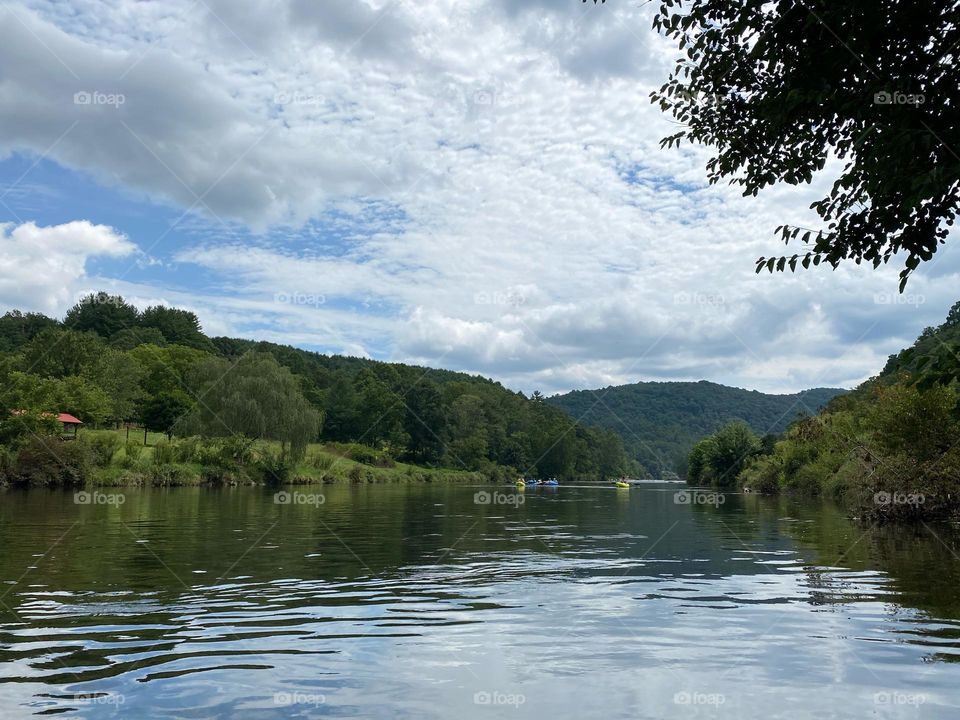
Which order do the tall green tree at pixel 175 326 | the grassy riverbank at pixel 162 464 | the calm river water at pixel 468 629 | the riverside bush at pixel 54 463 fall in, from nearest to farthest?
1. the calm river water at pixel 468 629
2. the riverside bush at pixel 54 463
3. the grassy riverbank at pixel 162 464
4. the tall green tree at pixel 175 326

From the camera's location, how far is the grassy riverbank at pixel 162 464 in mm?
58594

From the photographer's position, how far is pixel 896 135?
772cm

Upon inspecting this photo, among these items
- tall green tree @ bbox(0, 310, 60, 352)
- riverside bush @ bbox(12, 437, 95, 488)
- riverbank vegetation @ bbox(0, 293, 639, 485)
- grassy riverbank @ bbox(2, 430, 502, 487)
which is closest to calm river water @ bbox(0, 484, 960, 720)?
riverside bush @ bbox(12, 437, 95, 488)

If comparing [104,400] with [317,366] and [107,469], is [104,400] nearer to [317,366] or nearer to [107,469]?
[107,469]

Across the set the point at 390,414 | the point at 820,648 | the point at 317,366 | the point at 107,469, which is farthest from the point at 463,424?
the point at 820,648

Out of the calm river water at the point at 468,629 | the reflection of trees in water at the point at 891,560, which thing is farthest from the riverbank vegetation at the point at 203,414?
the reflection of trees in water at the point at 891,560

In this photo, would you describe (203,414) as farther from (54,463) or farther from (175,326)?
(175,326)

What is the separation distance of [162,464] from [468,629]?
63154 millimetres

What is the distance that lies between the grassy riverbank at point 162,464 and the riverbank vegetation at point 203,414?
130mm

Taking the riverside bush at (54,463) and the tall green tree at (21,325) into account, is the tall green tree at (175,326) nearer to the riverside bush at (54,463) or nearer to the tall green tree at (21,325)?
Result: the tall green tree at (21,325)

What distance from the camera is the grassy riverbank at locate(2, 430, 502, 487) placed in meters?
58.6

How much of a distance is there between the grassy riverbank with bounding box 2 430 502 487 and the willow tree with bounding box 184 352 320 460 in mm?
1706

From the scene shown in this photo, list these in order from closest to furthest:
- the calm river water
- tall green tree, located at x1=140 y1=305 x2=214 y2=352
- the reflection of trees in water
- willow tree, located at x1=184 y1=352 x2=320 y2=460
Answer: the calm river water
the reflection of trees in water
willow tree, located at x1=184 y1=352 x2=320 y2=460
tall green tree, located at x1=140 y1=305 x2=214 y2=352

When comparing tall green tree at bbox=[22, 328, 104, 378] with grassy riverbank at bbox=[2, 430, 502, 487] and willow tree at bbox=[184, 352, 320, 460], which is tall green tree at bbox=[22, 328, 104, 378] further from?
willow tree at bbox=[184, 352, 320, 460]
